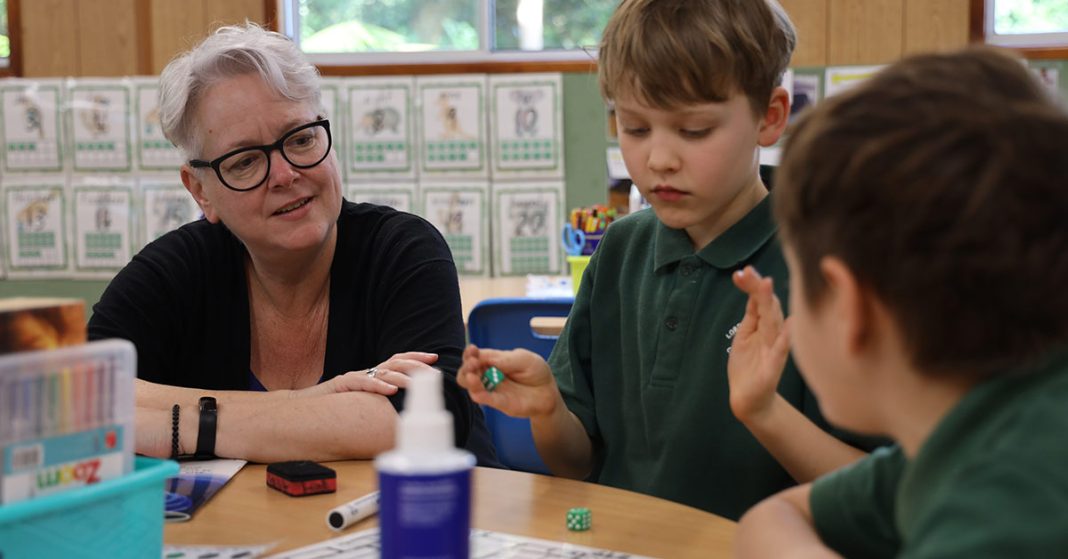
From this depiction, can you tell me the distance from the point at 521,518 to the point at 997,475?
61 centimetres

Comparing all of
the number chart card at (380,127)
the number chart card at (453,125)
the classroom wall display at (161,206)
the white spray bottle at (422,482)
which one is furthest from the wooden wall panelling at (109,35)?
the white spray bottle at (422,482)

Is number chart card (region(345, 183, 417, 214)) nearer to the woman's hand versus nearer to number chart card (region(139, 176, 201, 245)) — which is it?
number chart card (region(139, 176, 201, 245))

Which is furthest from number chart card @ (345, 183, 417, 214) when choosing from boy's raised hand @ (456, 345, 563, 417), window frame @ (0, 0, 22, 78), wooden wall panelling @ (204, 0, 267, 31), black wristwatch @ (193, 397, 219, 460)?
boy's raised hand @ (456, 345, 563, 417)

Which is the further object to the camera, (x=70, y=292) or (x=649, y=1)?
(x=70, y=292)

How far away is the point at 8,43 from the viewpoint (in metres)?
4.24

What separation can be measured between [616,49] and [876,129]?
802mm

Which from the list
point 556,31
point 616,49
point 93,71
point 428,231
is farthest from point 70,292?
point 616,49

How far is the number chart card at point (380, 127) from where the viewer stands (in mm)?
4055

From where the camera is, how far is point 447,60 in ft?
13.4

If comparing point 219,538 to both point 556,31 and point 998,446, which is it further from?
point 556,31

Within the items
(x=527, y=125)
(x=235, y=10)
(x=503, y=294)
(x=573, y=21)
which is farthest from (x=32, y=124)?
(x=503, y=294)

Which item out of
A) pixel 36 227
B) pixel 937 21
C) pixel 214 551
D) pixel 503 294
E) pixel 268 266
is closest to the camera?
pixel 214 551

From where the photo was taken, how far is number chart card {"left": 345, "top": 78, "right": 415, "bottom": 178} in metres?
4.05

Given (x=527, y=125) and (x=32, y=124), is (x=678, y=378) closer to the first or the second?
(x=527, y=125)
